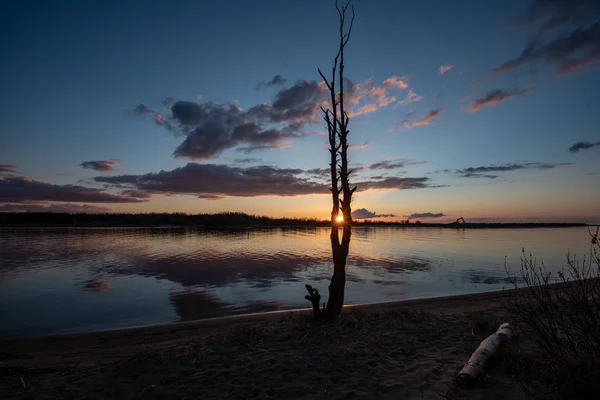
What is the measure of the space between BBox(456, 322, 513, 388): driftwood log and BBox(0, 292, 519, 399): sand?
18 cm

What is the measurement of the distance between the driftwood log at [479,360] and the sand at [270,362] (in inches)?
7.2

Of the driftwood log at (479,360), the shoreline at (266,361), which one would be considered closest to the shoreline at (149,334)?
the shoreline at (266,361)

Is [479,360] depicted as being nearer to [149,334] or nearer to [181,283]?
[149,334]

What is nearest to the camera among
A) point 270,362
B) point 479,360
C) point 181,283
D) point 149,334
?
point 479,360

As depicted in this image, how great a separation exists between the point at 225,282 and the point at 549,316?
55.7ft

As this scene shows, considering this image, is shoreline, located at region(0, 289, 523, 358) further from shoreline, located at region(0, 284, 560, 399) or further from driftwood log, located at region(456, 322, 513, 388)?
driftwood log, located at region(456, 322, 513, 388)

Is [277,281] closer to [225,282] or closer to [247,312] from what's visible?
[225,282]

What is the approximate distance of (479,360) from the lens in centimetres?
630

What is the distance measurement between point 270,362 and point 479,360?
13.6ft

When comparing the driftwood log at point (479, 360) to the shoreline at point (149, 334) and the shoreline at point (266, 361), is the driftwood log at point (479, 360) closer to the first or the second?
the shoreline at point (266, 361)

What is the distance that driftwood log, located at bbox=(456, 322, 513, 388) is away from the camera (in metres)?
5.88

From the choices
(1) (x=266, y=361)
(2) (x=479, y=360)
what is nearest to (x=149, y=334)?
(1) (x=266, y=361)

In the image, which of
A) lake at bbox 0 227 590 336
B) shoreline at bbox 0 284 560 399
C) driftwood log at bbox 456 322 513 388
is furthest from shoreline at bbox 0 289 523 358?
driftwood log at bbox 456 322 513 388

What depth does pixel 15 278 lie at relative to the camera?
1912 cm
